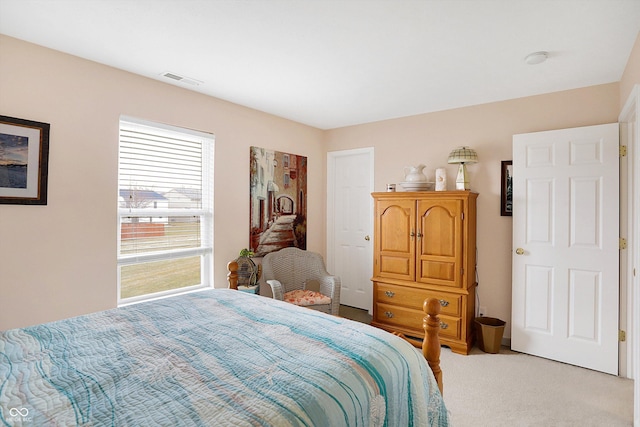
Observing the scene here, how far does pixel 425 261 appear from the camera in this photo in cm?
354

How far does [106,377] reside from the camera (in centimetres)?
122

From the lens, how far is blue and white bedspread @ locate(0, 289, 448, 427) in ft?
3.40

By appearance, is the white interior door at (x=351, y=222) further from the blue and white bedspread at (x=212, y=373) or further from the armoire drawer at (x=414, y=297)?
the blue and white bedspread at (x=212, y=373)

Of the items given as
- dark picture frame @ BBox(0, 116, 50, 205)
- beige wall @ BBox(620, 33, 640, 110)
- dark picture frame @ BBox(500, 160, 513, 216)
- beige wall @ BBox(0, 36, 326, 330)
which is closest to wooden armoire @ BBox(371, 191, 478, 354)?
dark picture frame @ BBox(500, 160, 513, 216)

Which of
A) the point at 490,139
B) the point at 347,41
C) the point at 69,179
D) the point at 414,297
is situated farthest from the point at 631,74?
the point at 69,179

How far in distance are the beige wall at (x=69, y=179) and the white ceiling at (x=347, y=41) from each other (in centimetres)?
15

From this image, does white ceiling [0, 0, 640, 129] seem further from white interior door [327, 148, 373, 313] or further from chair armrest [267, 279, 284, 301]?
chair armrest [267, 279, 284, 301]

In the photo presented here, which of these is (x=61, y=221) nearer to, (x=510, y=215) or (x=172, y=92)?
(x=172, y=92)

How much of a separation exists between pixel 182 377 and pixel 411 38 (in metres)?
2.31

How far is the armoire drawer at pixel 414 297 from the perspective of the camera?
3.35 metres

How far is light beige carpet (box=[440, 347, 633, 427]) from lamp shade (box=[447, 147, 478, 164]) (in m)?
1.96

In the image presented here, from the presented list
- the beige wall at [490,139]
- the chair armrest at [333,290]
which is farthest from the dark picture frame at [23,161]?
→ the beige wall at [490,139]

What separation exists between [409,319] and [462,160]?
5.87 feet

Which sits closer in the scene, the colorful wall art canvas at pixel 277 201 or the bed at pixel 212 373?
the bed at pixel 212 373
